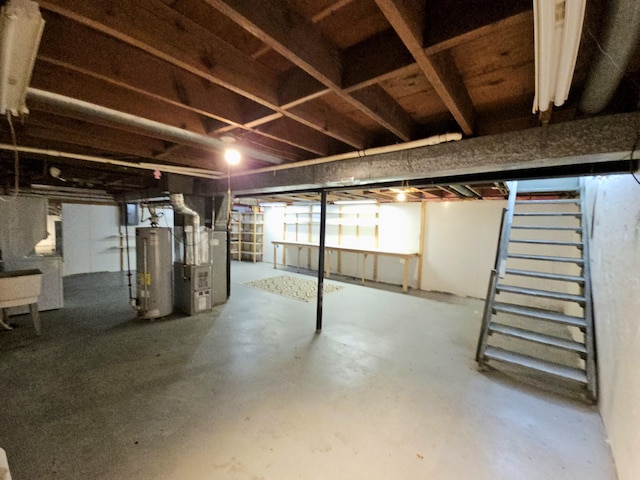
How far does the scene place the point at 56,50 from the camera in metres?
1.08

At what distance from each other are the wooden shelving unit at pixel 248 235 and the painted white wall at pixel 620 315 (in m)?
8.18

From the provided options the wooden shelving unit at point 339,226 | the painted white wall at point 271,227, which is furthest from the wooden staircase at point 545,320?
the painted white wall at point 271,227

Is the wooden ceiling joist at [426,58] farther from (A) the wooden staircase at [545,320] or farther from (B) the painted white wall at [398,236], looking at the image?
(B) the painted white wall at [398,236]

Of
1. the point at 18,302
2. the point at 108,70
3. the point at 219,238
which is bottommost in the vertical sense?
the point at 18,302

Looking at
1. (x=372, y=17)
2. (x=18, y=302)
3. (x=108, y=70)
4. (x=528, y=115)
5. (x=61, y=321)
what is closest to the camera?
(x=372, y=17)

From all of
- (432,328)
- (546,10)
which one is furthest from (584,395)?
(546,10)

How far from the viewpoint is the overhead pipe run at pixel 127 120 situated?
4.22 ft

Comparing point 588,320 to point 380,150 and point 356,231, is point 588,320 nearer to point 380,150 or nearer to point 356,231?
point 380,150

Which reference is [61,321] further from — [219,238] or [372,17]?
[372,17]

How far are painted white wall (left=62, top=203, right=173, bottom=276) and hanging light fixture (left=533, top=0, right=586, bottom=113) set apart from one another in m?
8.57

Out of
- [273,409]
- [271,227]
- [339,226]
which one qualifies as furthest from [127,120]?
[271,227]

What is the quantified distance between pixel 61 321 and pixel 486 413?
5.06m

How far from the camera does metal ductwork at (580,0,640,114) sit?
0.68 m

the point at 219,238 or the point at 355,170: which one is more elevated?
the point at 355,170
